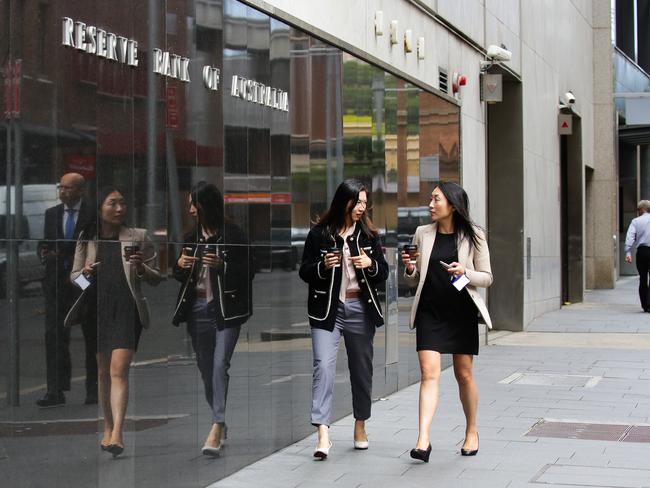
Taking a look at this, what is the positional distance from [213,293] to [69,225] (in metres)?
1.83

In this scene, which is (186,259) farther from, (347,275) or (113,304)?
(347,275)

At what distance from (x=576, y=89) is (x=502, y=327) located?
27.6 feet

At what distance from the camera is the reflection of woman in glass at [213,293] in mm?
7141

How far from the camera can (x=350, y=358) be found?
853cm

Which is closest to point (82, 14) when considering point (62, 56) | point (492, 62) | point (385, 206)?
point (62, 56)

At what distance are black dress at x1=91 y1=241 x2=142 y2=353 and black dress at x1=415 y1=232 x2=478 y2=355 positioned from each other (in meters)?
2.33

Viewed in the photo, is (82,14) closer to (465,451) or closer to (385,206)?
(465,451)

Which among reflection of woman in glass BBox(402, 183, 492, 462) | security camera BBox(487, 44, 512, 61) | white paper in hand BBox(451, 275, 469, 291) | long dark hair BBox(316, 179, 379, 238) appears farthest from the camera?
security camera BBox(487, 44, 512, 61)

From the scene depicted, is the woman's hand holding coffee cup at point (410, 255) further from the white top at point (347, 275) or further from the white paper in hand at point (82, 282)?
the white paper in hand at point (82, 282)

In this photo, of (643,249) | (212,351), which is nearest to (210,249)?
(212,351)

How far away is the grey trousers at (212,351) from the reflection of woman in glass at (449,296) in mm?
1258

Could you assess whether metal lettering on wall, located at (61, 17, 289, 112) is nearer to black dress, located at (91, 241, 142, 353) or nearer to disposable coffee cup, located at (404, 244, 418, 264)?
black dress, located at (91, 241, 142, 353)

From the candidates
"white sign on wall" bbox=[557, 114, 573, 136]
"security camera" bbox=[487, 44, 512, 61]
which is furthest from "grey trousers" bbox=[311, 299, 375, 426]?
"white sign on wall" bbox=[557, 114, 573, 136]

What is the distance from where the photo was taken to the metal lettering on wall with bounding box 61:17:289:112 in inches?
230
